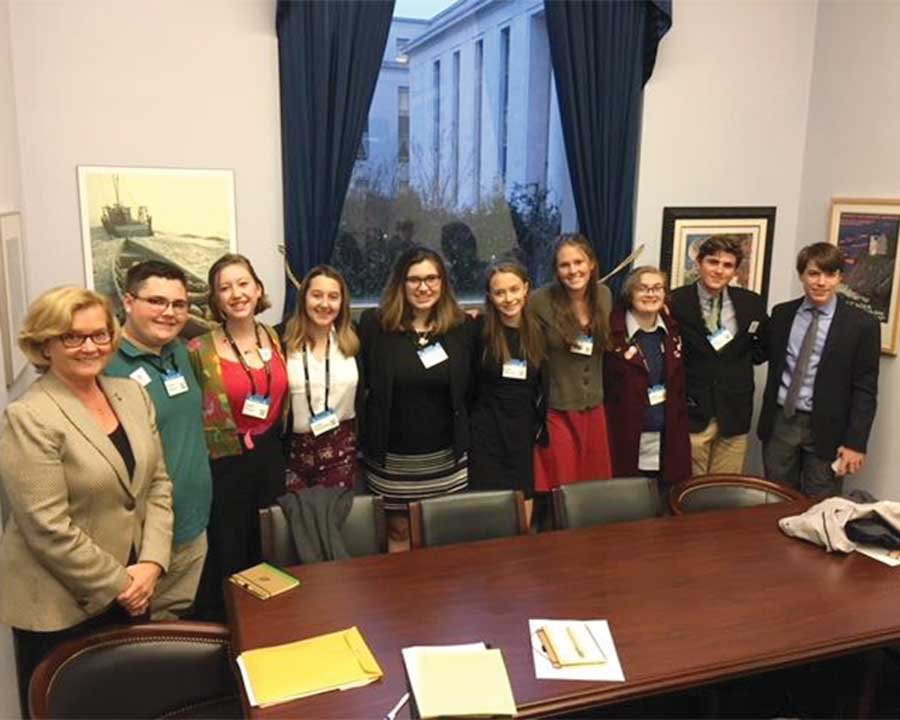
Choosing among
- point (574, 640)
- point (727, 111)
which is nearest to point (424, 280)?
point (574, 640)

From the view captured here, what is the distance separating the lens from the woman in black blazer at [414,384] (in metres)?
3.01

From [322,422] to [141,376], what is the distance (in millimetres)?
738

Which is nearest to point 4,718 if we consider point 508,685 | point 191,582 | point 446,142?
point 191,582

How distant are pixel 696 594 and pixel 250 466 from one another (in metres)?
1.59

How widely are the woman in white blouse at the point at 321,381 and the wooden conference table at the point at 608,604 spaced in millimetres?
759

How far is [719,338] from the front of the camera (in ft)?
11.3

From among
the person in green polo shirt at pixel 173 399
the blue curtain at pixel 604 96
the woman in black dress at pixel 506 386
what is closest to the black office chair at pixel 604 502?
the woman in black dress at pixel 506 386

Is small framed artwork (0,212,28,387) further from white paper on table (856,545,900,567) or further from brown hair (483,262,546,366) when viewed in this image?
white paper on table (856,545,900,567)

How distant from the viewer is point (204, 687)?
1905 millimetres

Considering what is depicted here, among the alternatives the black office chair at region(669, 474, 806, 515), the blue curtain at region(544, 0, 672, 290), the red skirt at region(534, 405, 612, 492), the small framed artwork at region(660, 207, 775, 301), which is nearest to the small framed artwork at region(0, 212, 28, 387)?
the red skirt at region(534, 405, 612, 492)

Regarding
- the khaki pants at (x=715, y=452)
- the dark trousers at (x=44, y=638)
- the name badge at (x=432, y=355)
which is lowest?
the dark trousers at (x=44, y=638)

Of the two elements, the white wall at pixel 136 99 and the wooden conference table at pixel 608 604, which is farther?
the white wall at pixel 136 99

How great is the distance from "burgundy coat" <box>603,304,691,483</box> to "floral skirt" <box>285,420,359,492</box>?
1.18m

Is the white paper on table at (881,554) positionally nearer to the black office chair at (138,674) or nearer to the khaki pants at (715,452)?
the khaki pants at (715,452)
